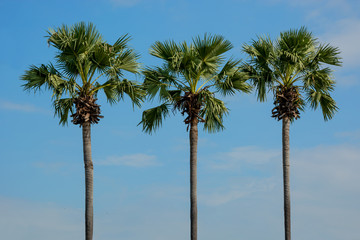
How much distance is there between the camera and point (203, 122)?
98.5ft

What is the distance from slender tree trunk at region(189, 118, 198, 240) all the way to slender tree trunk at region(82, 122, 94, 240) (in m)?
4.50

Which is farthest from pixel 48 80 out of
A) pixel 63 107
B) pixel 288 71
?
pixel 288 71

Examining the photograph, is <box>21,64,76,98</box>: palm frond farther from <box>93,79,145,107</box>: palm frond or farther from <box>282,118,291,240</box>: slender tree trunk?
<box>282,118,291,240</box>: slender tree trunk

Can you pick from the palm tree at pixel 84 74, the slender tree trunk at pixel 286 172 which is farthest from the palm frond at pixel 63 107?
the slender tree trunk at pixel 286 172

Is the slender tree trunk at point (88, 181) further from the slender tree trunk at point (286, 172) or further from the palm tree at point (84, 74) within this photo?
the slender tree trunk at point (286, 172)

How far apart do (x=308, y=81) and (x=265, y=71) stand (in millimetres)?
2119

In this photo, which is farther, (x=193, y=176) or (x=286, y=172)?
(x=286, y=172)

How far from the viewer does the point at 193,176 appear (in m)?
29.5

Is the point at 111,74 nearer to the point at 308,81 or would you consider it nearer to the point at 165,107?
the point at 165,107

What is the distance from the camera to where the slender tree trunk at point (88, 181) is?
28.3 metres

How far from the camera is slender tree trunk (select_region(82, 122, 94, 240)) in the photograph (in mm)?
28266

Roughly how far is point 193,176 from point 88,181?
476cm

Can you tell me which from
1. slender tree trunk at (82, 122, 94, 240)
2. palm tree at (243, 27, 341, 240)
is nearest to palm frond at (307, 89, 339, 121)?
palm tree at (243, 27, 341, 240)

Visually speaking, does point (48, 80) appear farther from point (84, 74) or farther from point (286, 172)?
point (286, 172)
